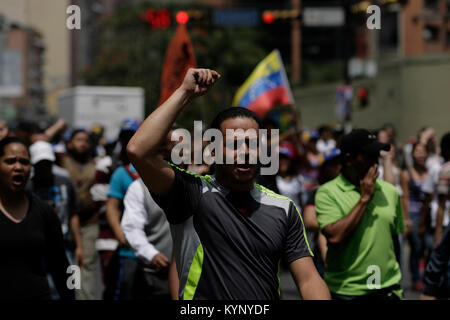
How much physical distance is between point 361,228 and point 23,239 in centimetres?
204

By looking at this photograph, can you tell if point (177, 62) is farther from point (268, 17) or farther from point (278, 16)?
→ point (278, 16)

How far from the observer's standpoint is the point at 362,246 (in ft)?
16.4

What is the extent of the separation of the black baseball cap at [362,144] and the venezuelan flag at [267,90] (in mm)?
8928

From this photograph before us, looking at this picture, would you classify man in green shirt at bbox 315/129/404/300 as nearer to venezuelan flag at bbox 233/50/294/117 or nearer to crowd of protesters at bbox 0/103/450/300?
crowd of protesters at bbox 0/103/450/300

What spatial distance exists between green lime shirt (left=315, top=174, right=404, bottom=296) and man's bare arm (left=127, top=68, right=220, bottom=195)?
7.00 ft

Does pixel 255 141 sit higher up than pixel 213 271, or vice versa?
pixel 255 141

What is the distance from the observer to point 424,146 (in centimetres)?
1068

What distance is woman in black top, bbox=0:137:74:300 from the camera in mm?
4758

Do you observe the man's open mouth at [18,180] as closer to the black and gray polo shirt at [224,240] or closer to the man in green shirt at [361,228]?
the man in green shirt at [361,228]

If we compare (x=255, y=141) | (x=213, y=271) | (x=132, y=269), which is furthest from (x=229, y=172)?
(x=132, y=269)

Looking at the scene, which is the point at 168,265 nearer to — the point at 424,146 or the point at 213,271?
the point at 213,271

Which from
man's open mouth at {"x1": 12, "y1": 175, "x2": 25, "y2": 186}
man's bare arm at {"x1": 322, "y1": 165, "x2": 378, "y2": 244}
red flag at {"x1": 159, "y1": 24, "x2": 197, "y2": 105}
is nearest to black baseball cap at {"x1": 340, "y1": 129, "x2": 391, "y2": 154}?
man's bare arm at {"x1": 322, "y1": 165, "x2": 378, "y2": 244}

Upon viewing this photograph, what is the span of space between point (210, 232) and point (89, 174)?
21.0 ft

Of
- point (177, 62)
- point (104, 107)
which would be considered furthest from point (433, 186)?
point (104, 107)
